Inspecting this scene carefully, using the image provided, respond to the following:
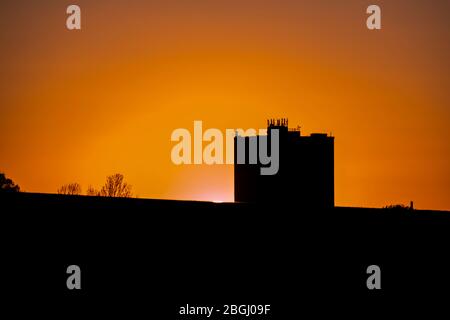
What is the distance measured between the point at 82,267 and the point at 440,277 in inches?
599

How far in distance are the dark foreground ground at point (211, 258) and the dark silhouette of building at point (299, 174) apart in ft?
298

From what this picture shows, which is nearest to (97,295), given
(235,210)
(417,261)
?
(235,210)

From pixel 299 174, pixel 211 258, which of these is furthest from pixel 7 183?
pixel 211 258

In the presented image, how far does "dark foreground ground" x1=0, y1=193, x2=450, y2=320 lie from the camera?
1270 inches

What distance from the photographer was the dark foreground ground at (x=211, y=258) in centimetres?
3225

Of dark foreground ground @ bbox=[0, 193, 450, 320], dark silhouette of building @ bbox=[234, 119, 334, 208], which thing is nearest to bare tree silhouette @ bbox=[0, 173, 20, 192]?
dark silhouette of building @ bbox=[234, 119, 334, 208]

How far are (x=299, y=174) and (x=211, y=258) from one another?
97716 mm

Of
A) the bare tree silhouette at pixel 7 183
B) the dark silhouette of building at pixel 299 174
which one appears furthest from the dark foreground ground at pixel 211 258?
the dark silhouette of building at pixel 299 174

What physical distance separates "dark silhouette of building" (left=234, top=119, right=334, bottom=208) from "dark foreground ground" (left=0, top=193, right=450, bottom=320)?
298ft

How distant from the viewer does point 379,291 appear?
35812 mm

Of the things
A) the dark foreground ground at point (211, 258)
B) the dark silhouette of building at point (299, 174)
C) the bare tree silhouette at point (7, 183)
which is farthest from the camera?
the dark silhouette of building at point (299, 174)

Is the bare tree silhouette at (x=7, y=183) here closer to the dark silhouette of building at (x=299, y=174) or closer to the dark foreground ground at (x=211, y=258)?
the dark silhouette of building at (x=299, y=174)
